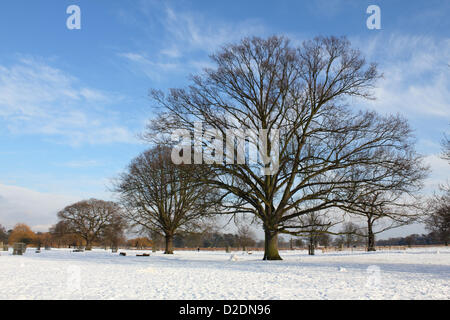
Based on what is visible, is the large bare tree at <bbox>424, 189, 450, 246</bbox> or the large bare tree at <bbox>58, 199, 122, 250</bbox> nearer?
the large bare tree at <bbox>424, 189, 450, 246</bbox>

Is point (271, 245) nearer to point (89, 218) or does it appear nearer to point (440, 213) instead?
point (440, 213)

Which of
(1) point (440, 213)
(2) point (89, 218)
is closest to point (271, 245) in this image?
(1) point (440, 213)

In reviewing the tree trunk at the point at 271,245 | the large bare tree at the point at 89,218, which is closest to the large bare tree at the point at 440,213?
the tree trunk at the point at 271,245

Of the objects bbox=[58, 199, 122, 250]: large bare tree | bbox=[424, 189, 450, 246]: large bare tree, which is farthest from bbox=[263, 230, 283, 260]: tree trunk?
bbox=[58, 199, 122, 250]: large bare tree

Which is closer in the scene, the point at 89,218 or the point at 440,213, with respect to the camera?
the point at 440,213

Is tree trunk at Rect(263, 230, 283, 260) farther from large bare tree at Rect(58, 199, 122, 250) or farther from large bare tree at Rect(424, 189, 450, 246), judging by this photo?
large bare tree at Rect(58, 199, 122, 250)

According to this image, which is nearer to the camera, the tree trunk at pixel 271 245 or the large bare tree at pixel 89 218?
the tree trunk at pixel 271 245

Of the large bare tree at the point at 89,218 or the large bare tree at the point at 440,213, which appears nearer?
the large bare tree at the point at 440,213

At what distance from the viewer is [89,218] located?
6438 cm

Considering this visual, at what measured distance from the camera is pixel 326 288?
28.7ft

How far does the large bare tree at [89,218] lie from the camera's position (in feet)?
210

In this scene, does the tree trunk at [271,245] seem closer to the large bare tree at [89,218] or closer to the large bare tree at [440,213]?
the large bare tree at [440,213]

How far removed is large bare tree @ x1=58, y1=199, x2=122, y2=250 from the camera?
210ft
